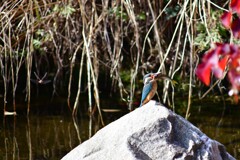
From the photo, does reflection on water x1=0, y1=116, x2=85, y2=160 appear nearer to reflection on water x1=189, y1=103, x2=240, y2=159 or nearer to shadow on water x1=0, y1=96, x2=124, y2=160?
shadow on water x1=0, y1=96, x2=124, y2=160

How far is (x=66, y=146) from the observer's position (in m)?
5.17

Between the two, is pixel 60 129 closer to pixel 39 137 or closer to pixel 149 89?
pixel 39 137

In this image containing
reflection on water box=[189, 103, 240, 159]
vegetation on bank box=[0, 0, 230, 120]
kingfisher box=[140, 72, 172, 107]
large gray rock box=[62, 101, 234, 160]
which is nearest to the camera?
large gray rock box=[62, 101, 234, 160]

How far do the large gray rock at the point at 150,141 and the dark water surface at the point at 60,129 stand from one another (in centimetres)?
164

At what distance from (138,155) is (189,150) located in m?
0.25

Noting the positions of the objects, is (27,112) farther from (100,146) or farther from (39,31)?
(100,146)

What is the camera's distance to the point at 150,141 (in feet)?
10.1

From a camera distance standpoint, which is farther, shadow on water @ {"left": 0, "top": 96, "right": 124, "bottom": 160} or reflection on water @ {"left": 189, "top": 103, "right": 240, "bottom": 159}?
reflection on water @ {"left": 189, "top": 103, "right": 240, "bottom": 159}

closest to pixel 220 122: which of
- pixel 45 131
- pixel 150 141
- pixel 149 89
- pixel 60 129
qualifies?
pixel 60 129

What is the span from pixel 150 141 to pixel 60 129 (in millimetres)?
2792

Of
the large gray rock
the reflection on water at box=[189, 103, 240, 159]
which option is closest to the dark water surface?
the reflection on water at box=[189, 103, 240, 159]

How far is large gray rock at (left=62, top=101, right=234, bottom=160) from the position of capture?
3.04 m

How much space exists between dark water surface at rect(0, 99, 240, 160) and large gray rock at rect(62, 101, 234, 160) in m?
1.64

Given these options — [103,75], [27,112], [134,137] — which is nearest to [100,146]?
[134,137]
